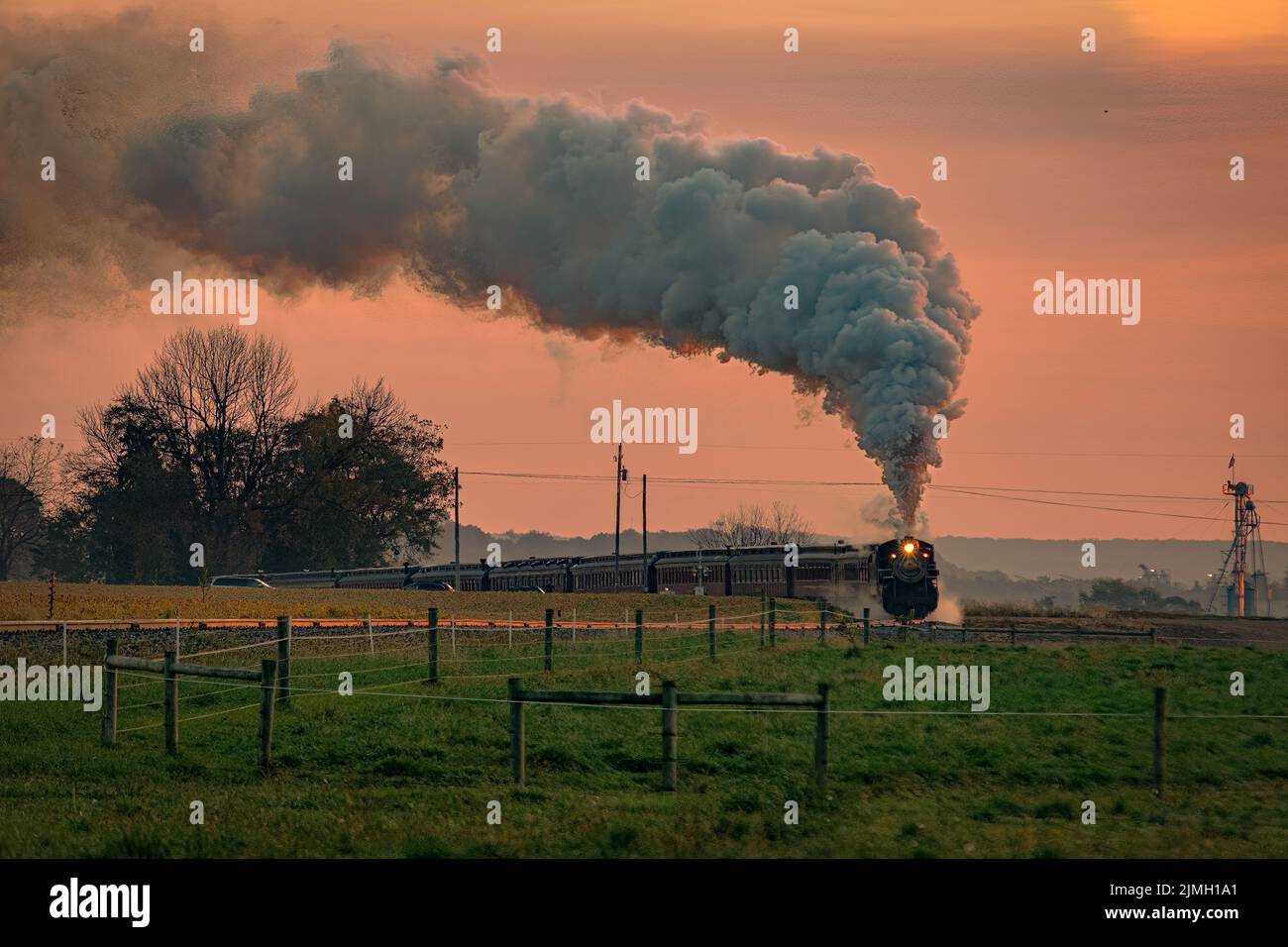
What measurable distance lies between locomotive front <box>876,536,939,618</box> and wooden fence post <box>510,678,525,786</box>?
143 ft

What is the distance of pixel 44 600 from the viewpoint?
49000mm

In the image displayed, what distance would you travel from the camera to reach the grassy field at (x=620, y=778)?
15.8 metres

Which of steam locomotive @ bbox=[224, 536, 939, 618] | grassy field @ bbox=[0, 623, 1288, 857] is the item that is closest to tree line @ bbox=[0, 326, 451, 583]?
steam locomotive @ bbox=[224, 536, 939, 618]

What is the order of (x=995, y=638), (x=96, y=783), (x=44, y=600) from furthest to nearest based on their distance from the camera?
(x=995, y=638)
(x=44, y=600)
(x=96, y=783)

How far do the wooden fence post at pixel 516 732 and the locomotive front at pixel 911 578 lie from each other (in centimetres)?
4360

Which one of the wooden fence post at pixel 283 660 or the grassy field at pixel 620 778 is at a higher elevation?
the wooden fence post at pixel 283 660

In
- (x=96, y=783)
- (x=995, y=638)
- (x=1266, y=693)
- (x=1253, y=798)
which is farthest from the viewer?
(x=995, y=638)

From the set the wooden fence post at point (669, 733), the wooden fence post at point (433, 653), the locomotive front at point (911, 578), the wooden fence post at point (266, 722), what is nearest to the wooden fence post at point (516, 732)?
the wooden fence post at point (669, 733)

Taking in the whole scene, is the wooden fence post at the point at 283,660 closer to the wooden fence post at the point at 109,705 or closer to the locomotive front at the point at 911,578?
the wooden fence post at the point at 109,705

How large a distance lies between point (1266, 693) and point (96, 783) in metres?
23.1

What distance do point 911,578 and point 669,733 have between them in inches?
Answer: 1713

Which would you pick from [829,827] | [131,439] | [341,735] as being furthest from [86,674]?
[131,439]

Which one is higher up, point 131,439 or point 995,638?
point 131,439
